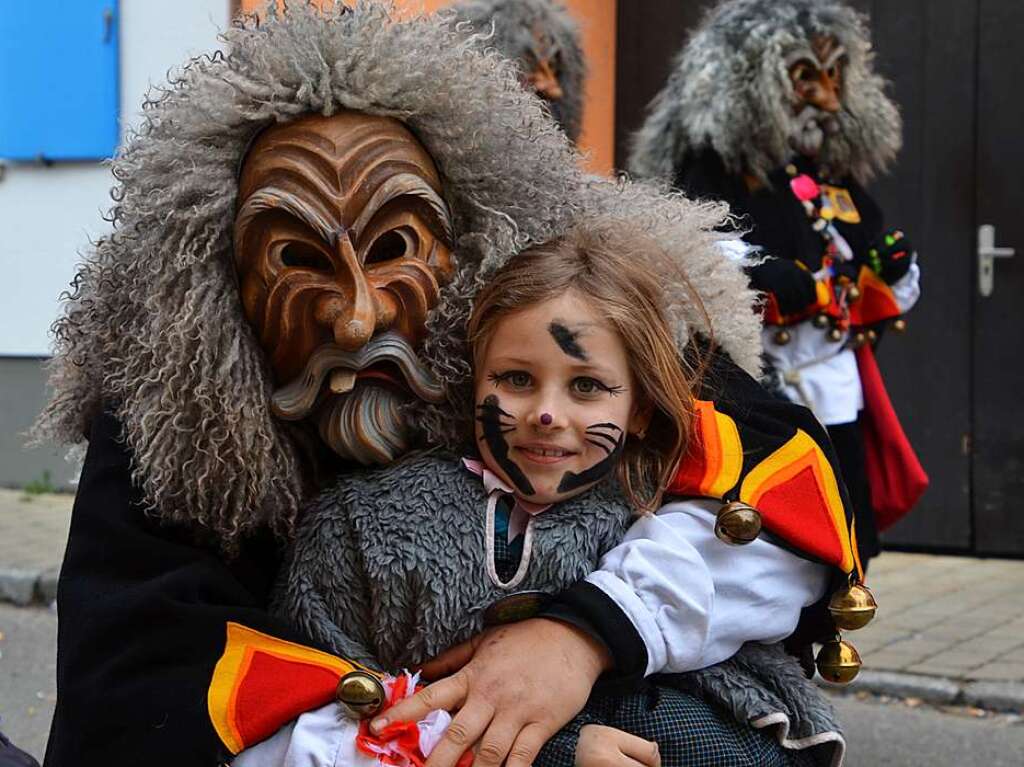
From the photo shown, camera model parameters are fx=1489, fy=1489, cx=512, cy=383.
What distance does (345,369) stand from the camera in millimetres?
1784

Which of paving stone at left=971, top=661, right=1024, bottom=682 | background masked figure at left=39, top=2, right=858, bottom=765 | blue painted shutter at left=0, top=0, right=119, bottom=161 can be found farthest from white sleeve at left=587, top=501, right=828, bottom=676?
blue painted shutter at left=0, top=0, right=119, bottom=161

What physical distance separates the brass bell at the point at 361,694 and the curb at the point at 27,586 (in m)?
4.77

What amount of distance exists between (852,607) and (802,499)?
144 mm

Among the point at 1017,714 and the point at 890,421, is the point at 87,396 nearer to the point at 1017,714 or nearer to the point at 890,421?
the point at 890,421

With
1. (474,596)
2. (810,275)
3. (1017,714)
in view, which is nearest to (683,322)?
(474,596)

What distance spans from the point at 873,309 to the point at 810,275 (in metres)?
0.42

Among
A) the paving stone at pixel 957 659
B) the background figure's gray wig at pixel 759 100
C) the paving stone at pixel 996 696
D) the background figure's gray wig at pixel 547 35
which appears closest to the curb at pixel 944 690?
the paving stone at pixel 996 696

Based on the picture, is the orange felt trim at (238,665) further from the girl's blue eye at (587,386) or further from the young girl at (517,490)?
the girl's blue eye at (587,386)

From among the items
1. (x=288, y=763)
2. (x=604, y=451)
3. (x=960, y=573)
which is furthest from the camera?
(x=960, y=573)

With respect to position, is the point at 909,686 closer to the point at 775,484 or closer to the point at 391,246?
the point at 775,484

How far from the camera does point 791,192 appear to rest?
450cm

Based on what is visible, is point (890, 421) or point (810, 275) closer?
point (810, 275)

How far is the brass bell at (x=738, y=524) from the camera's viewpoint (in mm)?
1726

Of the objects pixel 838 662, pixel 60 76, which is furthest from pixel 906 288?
pixel 60 76
